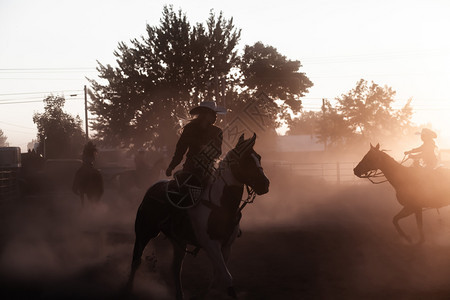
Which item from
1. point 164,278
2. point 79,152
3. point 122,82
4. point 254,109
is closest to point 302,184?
point 254,109

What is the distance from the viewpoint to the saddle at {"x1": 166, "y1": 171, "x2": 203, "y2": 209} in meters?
6.78

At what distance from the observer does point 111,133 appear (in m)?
39.1

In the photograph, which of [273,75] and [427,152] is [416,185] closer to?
[427,152]

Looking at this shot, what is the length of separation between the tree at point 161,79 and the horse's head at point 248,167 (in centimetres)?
2968

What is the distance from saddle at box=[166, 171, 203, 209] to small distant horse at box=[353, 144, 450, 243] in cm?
614

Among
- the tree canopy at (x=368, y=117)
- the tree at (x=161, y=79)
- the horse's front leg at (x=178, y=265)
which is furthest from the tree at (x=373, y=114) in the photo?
the horse's front leg at (x=178, y=265)

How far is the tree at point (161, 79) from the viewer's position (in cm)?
3709

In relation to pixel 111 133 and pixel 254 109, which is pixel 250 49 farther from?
pixel 111 133

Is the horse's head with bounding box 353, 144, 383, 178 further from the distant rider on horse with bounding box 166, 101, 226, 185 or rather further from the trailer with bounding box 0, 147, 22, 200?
the trailer with bounding box 0, 147, 22, 200

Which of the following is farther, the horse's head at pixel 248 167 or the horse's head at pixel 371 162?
the horse's head at pixel 371 162

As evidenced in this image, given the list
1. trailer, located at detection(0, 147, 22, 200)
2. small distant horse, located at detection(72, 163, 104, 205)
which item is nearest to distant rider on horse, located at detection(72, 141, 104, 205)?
small distant horse, located at detection(72, 163, 104, 205)

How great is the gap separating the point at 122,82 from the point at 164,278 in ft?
102

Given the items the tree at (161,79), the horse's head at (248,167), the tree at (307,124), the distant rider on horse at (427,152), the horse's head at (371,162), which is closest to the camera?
the horse's head at (248,167)

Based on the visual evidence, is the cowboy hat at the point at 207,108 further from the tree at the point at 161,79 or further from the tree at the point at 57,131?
the tree at the point at 57,131
